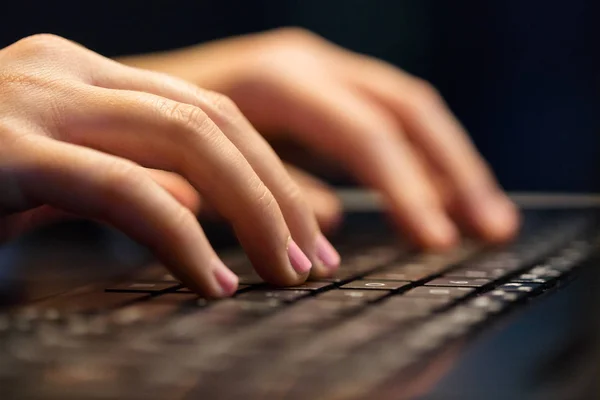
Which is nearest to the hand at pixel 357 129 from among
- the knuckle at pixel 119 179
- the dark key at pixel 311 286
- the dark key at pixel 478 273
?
the dark key at pixel 478 273

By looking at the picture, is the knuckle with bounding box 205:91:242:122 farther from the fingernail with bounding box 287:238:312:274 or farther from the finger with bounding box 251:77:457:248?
the finger with bounding box 251:77:457:248

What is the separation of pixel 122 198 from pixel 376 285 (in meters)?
0.18

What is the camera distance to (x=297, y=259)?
1.79 ft

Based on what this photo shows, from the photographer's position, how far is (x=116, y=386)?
0.30 meters

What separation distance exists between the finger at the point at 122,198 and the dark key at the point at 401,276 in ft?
0.43

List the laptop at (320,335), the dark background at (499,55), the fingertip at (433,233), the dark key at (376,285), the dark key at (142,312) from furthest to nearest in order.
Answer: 1. the dark background at (499,55)
2. the fingertip at (433,233)
3. the dark key at (376,285)
4. the dark key at (142,312)
5. the laptop at (320,335)

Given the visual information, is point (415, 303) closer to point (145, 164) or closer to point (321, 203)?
point (145, 164)

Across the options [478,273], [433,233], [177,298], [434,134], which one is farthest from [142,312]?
[434,134]

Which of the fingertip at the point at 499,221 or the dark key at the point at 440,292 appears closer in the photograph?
the dark key at the point at 440,292

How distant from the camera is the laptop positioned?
30cm

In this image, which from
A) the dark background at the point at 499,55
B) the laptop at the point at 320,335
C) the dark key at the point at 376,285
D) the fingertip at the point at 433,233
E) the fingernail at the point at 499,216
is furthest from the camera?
the dark background at the point at 499,55

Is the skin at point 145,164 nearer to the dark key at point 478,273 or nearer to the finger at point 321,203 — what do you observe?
the dark key at point 478,273

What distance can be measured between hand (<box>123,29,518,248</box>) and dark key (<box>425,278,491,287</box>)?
1.24 feet

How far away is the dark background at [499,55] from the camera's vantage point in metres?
1.78
